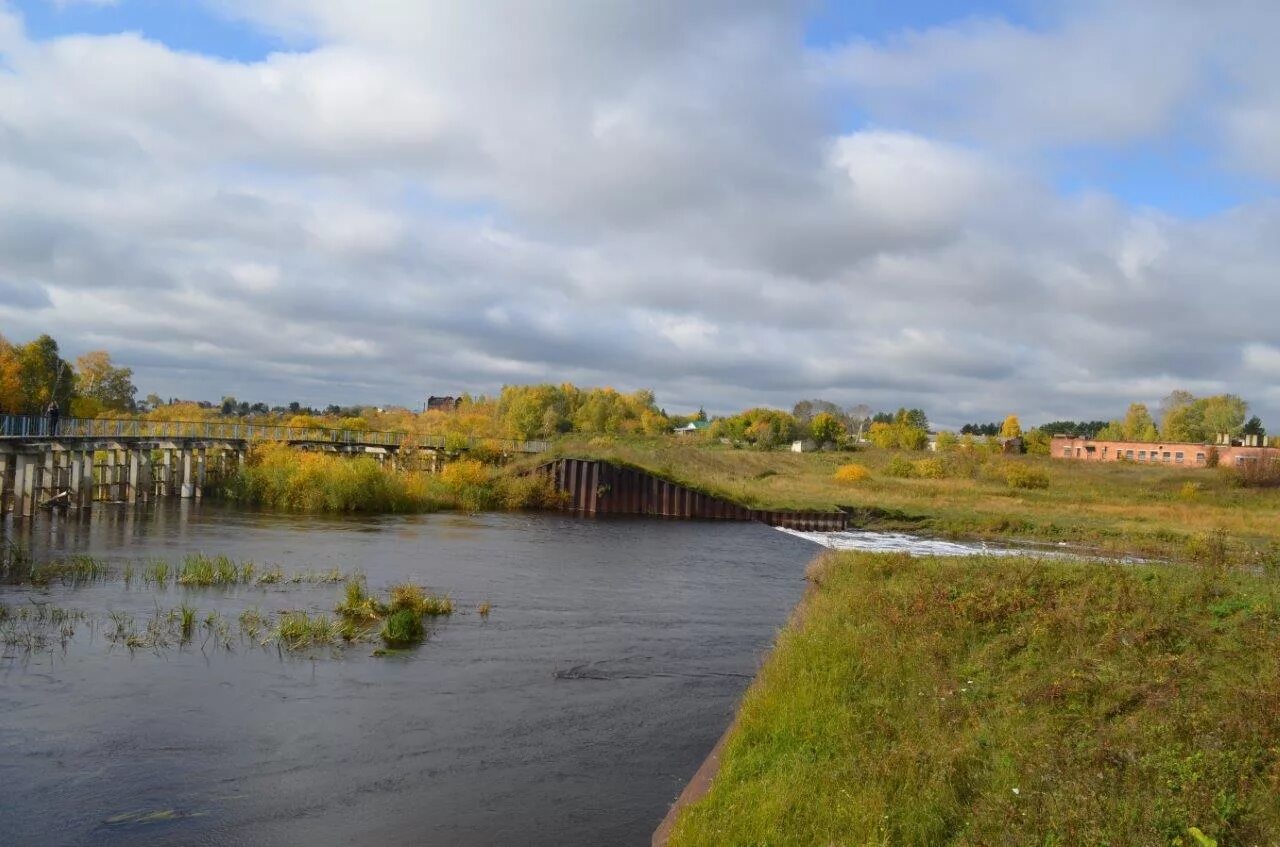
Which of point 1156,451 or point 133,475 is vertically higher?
point 1156,451

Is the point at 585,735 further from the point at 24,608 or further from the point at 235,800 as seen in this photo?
the point at 24,608

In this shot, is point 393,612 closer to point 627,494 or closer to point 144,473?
point 144,473

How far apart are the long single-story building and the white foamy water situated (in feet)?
255

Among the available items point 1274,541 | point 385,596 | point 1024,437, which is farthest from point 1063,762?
point 1024,437

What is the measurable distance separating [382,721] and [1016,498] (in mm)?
69555

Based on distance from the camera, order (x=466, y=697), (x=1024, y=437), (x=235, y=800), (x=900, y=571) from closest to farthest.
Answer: (x=235, y=800) < (x=466, y=697) < (x=900, y=571) < (x=1024, y=437)

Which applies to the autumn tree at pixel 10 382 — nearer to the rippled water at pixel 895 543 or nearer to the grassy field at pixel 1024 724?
the rippled water at pixel 895 543

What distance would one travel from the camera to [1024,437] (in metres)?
165

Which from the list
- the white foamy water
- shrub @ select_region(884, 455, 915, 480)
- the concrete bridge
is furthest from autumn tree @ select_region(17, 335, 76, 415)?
shrub @ select_region(884, 455, 915, 480)

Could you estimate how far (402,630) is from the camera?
21.6 m

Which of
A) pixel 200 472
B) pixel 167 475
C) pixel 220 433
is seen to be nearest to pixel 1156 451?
pixel 220 433

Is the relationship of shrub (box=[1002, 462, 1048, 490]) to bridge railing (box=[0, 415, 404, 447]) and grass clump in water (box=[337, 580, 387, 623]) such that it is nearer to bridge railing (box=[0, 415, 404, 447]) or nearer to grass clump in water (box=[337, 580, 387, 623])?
bridge railing (box=[0, 415, 404, 447])

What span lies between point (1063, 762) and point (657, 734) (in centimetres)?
729

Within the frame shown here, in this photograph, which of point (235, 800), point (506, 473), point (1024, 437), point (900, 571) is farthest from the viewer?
point (1024, 437)
